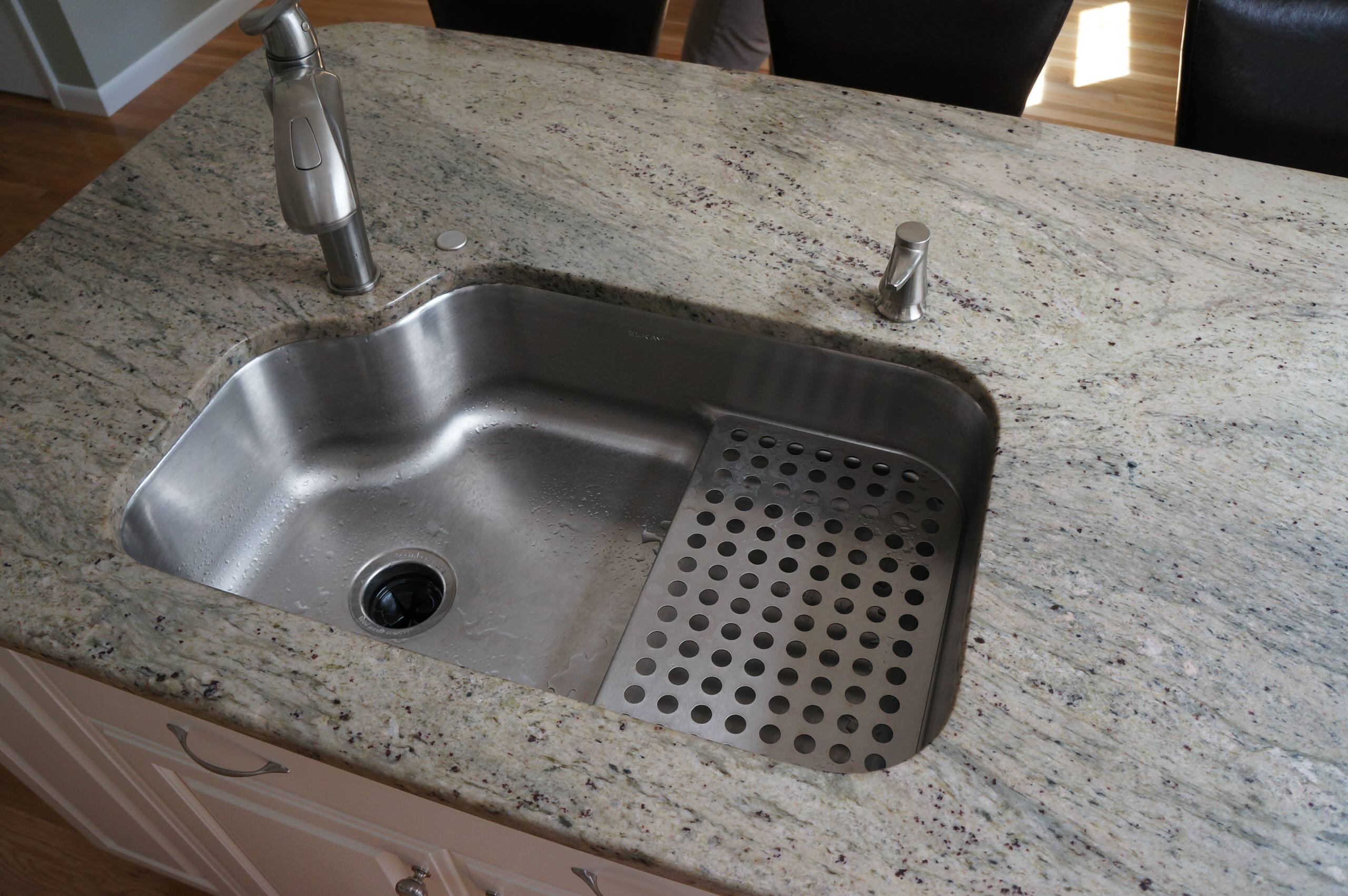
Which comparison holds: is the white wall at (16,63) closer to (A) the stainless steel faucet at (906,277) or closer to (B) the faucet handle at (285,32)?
(B) the faucet handle at (285,32)

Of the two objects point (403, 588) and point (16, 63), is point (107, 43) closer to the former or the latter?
point (16, 63)

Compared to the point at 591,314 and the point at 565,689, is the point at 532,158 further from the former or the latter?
the point at 565,689

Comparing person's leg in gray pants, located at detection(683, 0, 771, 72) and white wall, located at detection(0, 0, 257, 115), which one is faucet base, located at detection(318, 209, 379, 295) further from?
white wall, located at detection(0, 0, 257, 115)

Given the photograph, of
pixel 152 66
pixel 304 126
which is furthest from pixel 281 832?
pixel 152 66

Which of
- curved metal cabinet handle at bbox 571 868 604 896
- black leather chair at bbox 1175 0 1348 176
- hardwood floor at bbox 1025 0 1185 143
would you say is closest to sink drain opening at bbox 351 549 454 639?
curved metal cabinet handle at bbox 571 868 604 896

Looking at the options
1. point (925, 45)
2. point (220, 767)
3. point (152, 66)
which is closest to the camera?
point (220, 767)

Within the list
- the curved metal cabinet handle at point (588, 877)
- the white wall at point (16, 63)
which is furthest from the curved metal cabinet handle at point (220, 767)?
the white wall at point (16, 63)

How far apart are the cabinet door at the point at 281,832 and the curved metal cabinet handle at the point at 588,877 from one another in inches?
5.6

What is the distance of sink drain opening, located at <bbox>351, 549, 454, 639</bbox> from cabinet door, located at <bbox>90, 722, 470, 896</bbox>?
19cm

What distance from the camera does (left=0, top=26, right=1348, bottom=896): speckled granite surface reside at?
0.59 meters

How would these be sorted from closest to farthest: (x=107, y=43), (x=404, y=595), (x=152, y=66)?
(x=404, y=595), (x=107, y=43), (x=152, y=66)

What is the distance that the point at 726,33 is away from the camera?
1984 mm

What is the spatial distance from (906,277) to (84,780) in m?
0.97

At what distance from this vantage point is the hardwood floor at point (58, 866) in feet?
4.47
